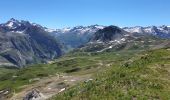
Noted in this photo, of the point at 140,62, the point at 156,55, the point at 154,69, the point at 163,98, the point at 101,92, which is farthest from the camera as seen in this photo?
the point at 156,55

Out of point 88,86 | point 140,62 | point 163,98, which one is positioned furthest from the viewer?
point 140,62

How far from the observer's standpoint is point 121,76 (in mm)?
50562

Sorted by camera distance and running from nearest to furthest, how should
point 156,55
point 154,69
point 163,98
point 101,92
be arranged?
point 163,98, point 101,92, point 154,69, point 156,55

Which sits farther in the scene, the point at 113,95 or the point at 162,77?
the point at 162,77

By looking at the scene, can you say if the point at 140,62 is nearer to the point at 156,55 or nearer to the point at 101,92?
the point at 156,55

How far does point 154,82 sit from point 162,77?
3763 millimetres

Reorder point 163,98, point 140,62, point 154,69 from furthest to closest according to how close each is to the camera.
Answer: point 140,62
point 154,69
point 163,98

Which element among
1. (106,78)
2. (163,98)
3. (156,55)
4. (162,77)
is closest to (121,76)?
(106,78)

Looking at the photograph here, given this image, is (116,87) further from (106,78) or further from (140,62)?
(140,62)

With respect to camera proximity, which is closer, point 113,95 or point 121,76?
point 113,95

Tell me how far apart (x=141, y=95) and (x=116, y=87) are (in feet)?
13.2

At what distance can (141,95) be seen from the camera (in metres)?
43.7

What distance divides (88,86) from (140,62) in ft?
42.0

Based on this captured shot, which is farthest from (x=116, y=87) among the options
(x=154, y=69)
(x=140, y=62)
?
(x=140, y=62)
